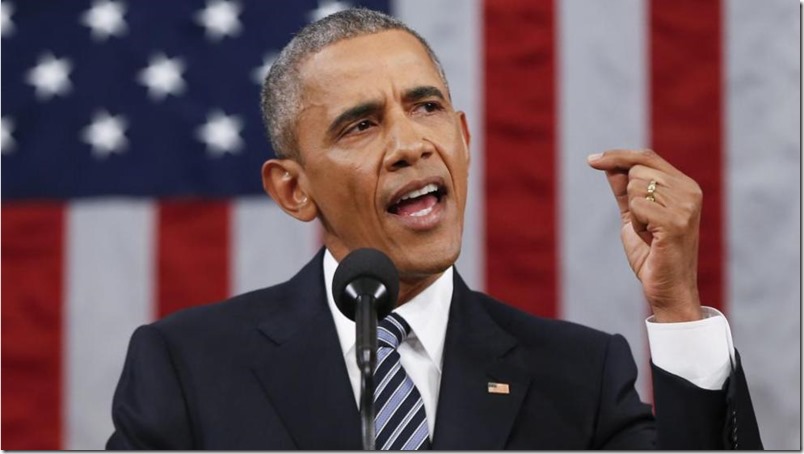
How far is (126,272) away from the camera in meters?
2.78

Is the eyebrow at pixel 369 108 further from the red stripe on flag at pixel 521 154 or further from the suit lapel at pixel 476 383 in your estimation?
the red stripe on flag at pixel 521 154

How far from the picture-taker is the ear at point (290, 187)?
2.02 m

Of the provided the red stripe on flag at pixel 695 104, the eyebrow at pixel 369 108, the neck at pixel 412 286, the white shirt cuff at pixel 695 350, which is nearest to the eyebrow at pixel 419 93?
the eyebrow at pixel 369 108

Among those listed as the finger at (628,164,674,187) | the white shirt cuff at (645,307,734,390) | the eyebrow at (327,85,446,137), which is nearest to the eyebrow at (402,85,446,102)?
the eyebrow at (327,85,446,137)

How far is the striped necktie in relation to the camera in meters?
1.76

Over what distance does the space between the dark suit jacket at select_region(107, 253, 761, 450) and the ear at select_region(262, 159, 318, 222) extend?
0.36ft

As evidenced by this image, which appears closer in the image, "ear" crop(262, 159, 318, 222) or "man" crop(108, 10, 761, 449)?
"man" crop(108, 10, 761, 449)

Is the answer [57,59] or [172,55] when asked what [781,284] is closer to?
[172,55]

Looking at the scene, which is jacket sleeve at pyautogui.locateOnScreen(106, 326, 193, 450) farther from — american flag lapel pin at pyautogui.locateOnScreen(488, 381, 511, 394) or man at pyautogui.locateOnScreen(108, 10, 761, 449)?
american flag lapel pin at pyautogui.locateOnScreen(488, 381, 511, 394)

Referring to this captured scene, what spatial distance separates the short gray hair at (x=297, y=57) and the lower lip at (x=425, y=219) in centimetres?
24

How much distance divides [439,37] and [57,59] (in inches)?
34.6

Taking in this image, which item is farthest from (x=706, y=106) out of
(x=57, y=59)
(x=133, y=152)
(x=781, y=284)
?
(x=57, y=59)

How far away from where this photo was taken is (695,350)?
1.67 meters

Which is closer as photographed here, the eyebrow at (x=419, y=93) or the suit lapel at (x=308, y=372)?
the suit lapel at (x=308, y=372)
